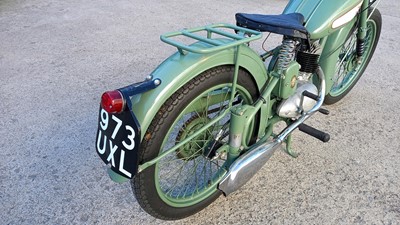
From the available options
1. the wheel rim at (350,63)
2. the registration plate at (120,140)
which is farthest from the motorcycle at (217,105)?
the wheel rim at (350,63)

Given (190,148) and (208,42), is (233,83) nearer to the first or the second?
(208,42)

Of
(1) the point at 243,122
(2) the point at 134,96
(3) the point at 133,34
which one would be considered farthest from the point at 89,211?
(3) the point at 133,34

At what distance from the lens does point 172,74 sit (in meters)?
1.39

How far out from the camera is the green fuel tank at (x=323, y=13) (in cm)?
191

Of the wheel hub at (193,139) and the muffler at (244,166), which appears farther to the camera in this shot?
the wheel hub at (193,139)

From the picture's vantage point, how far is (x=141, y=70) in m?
3.23

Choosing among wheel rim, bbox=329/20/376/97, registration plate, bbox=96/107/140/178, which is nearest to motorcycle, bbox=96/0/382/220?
registration plate, bbox=96/107/140/178

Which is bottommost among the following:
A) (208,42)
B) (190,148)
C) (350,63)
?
(190,148)

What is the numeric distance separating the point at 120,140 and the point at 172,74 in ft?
1.06

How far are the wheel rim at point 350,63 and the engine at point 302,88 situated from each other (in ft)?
2.45

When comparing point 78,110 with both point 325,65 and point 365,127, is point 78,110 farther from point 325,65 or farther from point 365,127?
point 365,127

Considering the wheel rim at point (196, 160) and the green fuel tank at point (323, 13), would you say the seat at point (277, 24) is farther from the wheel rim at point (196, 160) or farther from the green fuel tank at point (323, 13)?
the wheel rim at point (196, 160)

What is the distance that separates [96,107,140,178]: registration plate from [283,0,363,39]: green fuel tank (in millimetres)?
1129

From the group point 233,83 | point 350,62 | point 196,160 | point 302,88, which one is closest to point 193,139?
point 196,160
